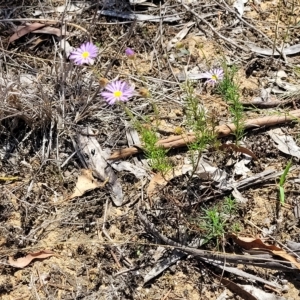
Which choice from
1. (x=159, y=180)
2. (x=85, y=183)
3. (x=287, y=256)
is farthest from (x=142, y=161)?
(x=287, y=256)

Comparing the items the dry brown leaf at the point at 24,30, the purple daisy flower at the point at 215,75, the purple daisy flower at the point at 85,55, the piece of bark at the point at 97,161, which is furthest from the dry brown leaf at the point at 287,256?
the dry brown leaf at the point at 24,30

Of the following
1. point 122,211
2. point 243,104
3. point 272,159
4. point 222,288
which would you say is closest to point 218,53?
point 243,104

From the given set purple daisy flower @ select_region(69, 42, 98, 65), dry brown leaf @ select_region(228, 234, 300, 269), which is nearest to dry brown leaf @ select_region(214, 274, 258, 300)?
dry brown leaf @ select_region(228, 234, 300, 269)

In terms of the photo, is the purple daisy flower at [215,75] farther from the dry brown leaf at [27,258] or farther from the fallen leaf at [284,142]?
the dry brown leaf at [27,258]

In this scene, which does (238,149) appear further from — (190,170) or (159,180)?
(159,180)

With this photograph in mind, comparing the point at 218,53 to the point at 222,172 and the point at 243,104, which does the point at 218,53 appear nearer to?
the point at 243,104

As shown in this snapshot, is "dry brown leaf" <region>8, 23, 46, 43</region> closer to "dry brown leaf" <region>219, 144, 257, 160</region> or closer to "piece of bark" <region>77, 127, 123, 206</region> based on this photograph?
"piece of bark" <region>77, 127, 123, 206</region>
